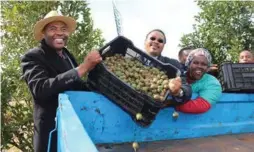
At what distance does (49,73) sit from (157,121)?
920 mm

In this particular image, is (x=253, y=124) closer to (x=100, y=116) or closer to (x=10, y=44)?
(x=100, y=116)

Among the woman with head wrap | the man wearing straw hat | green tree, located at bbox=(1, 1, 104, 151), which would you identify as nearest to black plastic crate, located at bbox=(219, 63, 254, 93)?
the woman with head wrap

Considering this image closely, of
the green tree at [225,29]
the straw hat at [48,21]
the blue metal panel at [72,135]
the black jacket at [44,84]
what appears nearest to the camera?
the blue metal panel at [72,135]

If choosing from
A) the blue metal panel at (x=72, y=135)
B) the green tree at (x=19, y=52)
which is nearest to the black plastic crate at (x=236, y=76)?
the blue metal panel at (x=72, y=135)

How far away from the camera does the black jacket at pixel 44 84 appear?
90.0 inches

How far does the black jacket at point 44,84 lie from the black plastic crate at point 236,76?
185 centimetres

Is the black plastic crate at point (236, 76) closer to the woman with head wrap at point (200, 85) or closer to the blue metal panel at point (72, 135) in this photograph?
the woman with head wrap at point (200, 85)

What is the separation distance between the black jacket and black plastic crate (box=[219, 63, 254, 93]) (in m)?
1.85

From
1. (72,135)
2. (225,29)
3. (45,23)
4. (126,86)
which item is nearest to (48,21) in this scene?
(45,23)

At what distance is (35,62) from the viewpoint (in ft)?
7.89

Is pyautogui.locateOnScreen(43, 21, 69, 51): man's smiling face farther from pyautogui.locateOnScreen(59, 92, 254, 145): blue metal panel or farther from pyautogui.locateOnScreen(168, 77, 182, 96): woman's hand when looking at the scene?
pyautogui.locateOnScreen(168, 77, 182, 96): woman's hand

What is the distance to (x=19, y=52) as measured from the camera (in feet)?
18.5

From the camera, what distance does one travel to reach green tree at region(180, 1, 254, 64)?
8.30 metres

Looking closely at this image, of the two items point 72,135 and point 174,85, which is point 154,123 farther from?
point 72,135
